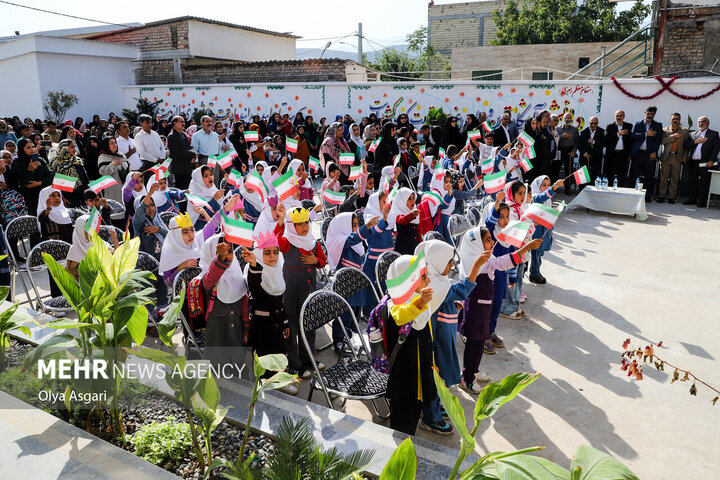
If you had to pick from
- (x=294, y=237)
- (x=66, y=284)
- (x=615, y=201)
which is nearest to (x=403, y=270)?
(x=294, y=237)

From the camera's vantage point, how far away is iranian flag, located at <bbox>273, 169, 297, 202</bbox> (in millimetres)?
5352

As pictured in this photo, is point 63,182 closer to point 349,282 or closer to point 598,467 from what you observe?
point 349,282

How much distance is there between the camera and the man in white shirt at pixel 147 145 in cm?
957

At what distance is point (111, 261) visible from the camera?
3.08 meters

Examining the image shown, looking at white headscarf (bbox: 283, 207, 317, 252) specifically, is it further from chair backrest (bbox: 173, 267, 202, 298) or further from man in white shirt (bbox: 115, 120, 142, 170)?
man in white shirt (bbox: 115, 120, 142, 170)

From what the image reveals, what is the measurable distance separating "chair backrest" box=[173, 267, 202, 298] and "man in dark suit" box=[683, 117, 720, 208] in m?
10.9

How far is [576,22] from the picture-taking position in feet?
104

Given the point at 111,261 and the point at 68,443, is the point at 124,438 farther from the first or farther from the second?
the point at 111,261

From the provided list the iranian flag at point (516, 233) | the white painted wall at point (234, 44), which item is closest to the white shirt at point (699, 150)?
the iranian flag at point (516, 233)

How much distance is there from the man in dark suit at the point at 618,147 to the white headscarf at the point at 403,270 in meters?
10.3

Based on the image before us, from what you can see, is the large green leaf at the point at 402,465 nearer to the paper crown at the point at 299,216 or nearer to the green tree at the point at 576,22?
the paper crown at the point at 299,216

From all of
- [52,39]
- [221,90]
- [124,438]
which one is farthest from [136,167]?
[52,39]

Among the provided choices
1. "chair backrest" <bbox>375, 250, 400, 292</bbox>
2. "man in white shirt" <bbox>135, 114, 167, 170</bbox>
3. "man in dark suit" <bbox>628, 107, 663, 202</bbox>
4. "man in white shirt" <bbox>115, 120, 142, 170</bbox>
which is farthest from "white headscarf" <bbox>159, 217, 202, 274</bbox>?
"man in dark suit" <bbox>628, 107, 663, 202</bbox>

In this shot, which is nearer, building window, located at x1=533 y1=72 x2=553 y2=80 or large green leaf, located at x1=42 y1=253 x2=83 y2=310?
large green leaf, located at x1=42 y1=253 x2=83 y2=310
